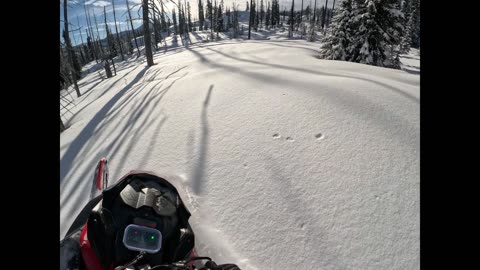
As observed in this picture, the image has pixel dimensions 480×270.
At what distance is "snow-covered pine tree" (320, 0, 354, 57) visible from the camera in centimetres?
1442

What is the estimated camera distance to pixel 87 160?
3.54 m

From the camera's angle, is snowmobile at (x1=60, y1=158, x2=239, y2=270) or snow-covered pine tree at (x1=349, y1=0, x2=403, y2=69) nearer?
snowmobile at (x1=60, y1=158, x2=239, y2=270)

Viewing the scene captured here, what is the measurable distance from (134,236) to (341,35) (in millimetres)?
15964

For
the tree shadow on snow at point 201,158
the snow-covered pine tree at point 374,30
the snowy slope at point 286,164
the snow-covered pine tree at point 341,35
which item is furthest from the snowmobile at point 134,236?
the snow-covered pine tree at point 374,30

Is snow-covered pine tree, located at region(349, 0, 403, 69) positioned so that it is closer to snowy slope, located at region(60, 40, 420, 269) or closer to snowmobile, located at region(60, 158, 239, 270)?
snowy slope, located at region(60, 40, 420, 269)

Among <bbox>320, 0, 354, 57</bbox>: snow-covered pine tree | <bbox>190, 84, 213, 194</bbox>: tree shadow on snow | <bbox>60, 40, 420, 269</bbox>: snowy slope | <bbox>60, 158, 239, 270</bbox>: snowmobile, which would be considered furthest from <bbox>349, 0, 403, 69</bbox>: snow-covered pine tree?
<bbox>60, 158, 239, 270</bbox>: snowmobile

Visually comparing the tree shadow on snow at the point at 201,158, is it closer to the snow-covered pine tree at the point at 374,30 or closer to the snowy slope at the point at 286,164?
the snowy slope at the point at 286,164

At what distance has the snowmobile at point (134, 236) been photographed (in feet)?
5.45

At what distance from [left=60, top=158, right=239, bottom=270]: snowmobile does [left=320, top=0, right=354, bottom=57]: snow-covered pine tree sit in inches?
566
